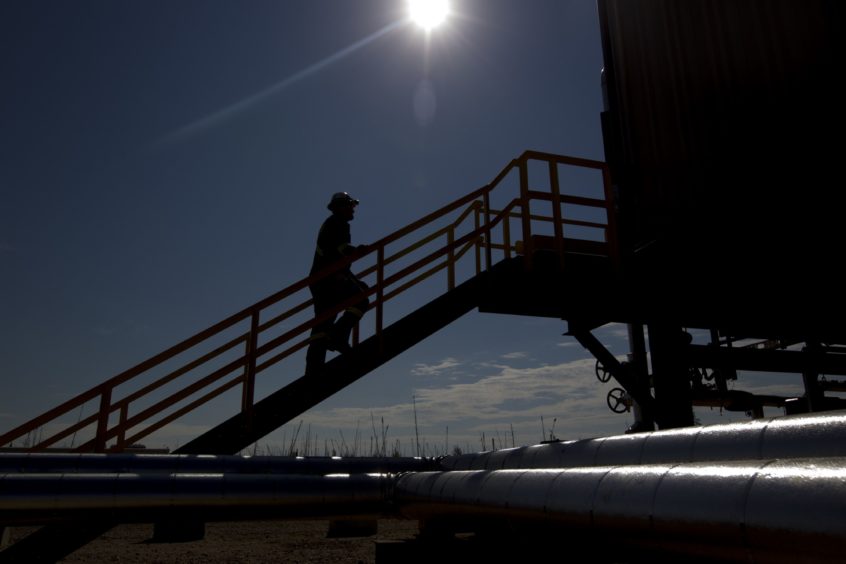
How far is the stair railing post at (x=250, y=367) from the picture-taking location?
6.02 meters

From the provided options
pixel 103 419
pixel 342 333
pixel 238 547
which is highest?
pixel 342 333

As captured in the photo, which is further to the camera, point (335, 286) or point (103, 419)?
point (335, 286)

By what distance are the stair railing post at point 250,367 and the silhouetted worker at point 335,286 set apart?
60 cm

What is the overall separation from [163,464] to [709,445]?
4.55 metres

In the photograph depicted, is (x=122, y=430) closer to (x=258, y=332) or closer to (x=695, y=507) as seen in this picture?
(x=258, y=332)

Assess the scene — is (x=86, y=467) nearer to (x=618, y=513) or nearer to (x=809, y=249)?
(x=618, y=513)

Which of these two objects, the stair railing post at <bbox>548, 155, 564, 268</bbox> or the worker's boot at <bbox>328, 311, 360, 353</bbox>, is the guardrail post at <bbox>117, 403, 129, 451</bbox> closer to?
the worker's boot at <bbox>328, 311, 360, 353</bbox>

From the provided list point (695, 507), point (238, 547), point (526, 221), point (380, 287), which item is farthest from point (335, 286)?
point (695, 507)

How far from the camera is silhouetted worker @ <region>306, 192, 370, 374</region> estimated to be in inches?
263

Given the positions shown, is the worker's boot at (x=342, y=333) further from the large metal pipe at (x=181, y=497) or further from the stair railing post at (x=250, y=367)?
the large metal pipe at (x=181, y=497)

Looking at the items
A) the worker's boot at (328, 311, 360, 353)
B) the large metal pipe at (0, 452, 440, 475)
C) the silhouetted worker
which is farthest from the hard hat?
the large metal pipe at (0, 452, 440, 475)

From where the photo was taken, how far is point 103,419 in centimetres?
591

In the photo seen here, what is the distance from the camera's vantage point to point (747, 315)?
334 inches

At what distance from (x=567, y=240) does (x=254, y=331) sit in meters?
4.19
